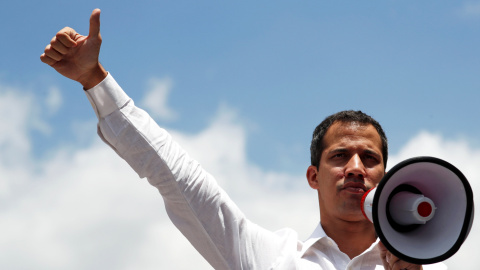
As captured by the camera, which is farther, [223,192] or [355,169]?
[355,169]

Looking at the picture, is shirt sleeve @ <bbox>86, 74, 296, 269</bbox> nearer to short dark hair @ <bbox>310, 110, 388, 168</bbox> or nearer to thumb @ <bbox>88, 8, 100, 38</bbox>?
thumb @ <bbox>88, 8, 100, 38</bbox>

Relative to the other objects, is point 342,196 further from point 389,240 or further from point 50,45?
point 50,45

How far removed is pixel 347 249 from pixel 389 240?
1018mm

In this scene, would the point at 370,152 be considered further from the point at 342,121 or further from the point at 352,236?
the point at 352,236

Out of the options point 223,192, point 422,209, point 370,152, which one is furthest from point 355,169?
point 223,192

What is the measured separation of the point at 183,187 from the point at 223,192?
0.34m

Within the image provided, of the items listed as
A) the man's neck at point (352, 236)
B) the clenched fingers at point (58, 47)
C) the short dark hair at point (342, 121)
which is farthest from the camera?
the short dark hair at point (342, 121)

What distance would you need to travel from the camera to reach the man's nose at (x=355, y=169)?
4.02 meters

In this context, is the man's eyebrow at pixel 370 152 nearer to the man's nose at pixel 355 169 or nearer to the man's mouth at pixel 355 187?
the man's nose at pixel 355 169

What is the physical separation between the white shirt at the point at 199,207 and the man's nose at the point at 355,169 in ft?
1.41

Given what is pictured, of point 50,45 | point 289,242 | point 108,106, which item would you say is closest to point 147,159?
point 108,106

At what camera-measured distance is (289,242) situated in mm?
3955

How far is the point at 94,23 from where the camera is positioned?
3.13 metres

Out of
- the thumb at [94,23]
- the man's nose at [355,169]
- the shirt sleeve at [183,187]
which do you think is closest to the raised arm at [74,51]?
the thumb at [94,23]
